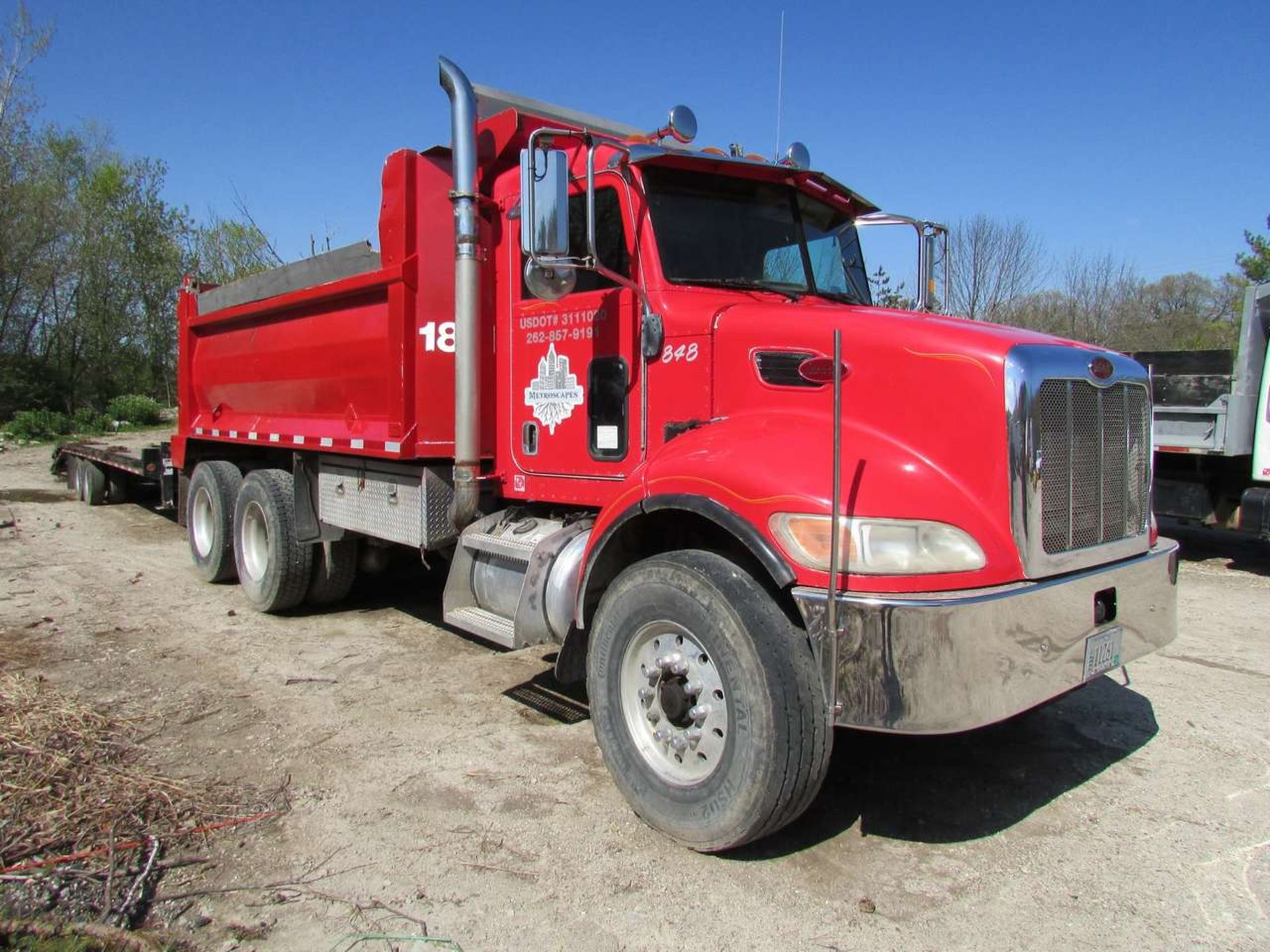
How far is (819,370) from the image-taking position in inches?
Answer: 134

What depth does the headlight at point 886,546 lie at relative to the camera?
2.88 m

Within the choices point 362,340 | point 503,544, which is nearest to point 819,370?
point 503,544

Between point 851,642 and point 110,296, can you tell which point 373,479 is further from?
point 110,296

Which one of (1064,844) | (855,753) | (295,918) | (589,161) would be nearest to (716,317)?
(589,161)

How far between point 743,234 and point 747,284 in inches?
11.6

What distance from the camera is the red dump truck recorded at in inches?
116

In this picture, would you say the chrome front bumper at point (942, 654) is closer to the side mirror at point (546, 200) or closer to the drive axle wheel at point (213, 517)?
the side mirror at point (546, 200)

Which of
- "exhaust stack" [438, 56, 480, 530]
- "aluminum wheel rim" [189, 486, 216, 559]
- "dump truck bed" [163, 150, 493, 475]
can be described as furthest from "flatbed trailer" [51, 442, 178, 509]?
"exhaust stack" [438, 56, 480, 530]

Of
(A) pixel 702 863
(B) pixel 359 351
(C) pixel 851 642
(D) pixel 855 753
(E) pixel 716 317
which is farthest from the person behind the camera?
(B) pixel 359 351

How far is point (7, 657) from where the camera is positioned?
5594 millimetres

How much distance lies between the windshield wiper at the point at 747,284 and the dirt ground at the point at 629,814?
2.23 meters

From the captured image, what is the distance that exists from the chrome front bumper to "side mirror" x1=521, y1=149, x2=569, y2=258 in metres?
1.82

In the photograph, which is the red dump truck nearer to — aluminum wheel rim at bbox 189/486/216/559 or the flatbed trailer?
aluminum wheel rim at bbox 189/486/216/559

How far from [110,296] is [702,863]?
33.2m
